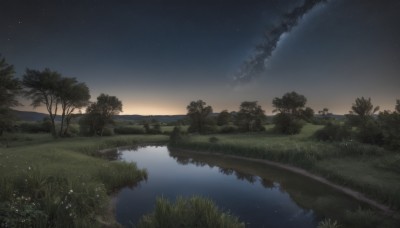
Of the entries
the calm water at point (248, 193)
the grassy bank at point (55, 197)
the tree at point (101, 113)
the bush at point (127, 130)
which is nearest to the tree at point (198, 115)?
the bush at point (127, 130)

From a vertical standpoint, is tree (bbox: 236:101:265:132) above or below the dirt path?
above

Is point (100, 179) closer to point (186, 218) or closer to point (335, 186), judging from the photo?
point (186, 218)

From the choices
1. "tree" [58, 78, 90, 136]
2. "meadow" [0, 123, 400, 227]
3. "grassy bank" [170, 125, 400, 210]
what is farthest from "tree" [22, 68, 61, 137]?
"grassy bank" [170, 125, 400, 210]

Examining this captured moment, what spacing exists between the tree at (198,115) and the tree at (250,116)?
28.4 feet

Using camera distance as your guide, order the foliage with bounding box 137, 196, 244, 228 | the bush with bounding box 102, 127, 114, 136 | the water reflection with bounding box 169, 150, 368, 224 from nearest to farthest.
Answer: the foliage with bounding box 137, 196, 244, 228
the water reflection with bounding box 169, 150, 368, 224
the bush with bounding box 102, 127, 114, 136

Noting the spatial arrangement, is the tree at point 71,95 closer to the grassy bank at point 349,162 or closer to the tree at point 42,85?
the tree at point 42,85

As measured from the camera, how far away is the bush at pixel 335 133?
33.1 metres

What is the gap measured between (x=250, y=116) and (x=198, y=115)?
13987 millimetres

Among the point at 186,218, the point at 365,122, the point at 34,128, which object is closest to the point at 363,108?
the point at 365,122

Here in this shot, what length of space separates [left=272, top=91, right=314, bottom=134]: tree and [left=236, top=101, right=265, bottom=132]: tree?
32.4 ft

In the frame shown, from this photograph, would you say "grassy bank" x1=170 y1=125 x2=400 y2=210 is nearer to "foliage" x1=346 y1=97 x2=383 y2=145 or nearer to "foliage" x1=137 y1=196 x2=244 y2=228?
"foliage" x1=346 y1=97 x2=383 y2=145

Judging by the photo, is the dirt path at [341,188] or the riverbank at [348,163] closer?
the dirt path at [341,188]

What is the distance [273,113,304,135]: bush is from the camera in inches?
1946

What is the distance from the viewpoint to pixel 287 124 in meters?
51.0
